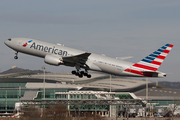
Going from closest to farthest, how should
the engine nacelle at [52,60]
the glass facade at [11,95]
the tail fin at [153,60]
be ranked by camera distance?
the tail fin at [153,60] < the engine nacelle at [52,60] < the glass facade at [11,95]

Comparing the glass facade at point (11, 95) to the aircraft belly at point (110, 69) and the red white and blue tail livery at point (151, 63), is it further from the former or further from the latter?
the red white and blue tail livery at point (151, 63)

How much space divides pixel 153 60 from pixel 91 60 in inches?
490

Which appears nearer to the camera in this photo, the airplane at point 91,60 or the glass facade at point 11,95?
the airplane at point 91,60

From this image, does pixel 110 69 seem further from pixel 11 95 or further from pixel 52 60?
pixel 11 95

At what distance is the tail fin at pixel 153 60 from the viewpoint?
212 ft

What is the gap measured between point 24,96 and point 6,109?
307 inches

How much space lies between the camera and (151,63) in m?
64.8

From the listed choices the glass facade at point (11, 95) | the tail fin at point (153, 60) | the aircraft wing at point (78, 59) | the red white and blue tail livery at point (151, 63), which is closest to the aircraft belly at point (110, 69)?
the red white and blue tail livery at point (151, 63)

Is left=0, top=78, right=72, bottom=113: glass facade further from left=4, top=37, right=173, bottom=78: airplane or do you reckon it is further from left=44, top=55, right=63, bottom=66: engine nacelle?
left=44, top=55, right=63, bottom=66: engine nacelle

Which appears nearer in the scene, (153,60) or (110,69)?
(153,60)

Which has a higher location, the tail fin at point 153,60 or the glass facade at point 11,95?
the tail fin at point 153,60

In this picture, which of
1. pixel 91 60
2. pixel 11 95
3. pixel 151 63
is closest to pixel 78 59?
pixel 91 60

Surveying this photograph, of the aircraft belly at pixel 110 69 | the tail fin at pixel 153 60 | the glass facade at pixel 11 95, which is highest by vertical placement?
the tail fin at pixel 153 60

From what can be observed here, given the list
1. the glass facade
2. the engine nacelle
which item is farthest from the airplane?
the glass facade
